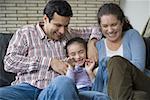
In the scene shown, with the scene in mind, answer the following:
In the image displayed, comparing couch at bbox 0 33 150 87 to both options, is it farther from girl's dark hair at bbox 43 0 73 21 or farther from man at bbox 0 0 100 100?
girl's dark hair at bbox 43 0 73 21

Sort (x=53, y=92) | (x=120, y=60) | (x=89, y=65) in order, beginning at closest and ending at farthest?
(x=53, y=92), (x=120, y=60), (x=89, y=65)

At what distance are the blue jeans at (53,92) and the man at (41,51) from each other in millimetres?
60

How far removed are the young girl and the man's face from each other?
0.30ft

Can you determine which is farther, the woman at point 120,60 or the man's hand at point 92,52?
the man's hand at point 92,52

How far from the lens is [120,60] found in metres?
1.69

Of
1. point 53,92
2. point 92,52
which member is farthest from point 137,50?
point 53,92

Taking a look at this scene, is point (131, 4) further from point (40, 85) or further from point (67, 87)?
point (67, 87)

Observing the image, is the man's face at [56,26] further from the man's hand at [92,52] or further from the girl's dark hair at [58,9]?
the man's hand at [92,52]

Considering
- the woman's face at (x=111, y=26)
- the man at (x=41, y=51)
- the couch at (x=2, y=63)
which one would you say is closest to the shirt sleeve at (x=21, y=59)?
the man at (x=41, y=51)

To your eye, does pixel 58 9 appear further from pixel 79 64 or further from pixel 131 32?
pixel 131 32

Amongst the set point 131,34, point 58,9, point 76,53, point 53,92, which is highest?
point 58,9

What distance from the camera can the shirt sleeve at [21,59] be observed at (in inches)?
75.0

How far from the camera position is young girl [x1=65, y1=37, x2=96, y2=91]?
6.35ft

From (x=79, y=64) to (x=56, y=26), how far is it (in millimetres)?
274
